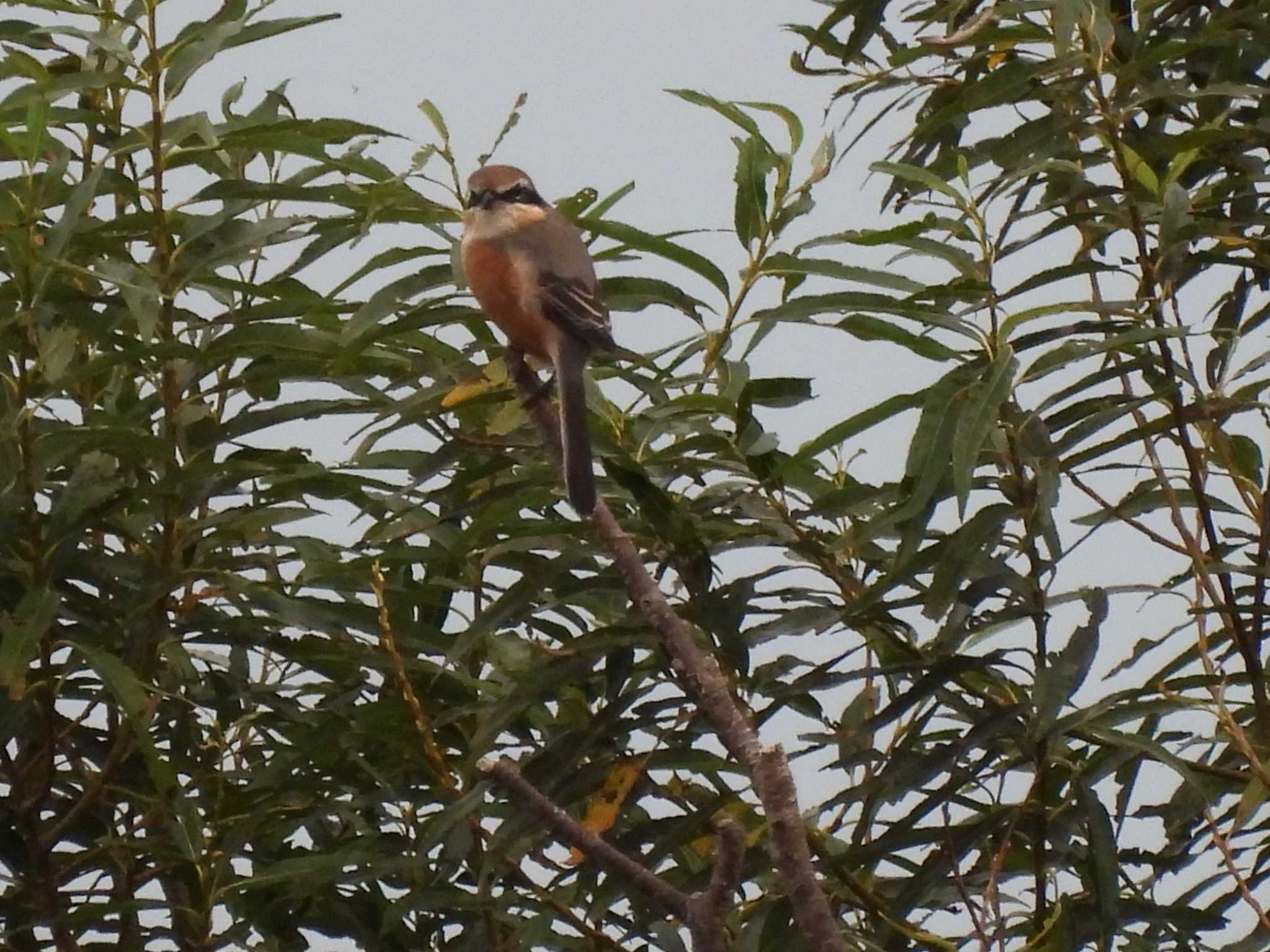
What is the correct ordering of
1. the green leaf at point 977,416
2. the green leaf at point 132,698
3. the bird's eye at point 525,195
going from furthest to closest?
the bird's eye at point 525,195
the green leaf at point 132,698
the green leaf at point 977,416

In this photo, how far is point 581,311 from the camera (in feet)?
6.32

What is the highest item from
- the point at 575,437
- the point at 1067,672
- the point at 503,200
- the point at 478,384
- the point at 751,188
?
the point at 503,200

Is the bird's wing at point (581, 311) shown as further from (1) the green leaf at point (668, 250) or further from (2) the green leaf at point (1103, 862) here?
(2) the green leaf at point (1103, 862)

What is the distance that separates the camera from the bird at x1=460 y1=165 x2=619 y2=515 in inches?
70.3

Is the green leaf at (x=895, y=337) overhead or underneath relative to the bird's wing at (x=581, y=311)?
underneath

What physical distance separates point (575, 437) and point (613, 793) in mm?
316

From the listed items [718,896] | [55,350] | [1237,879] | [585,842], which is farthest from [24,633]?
[1237,879]

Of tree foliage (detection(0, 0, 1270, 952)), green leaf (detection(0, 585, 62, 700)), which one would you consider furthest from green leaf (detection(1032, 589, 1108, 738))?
green leaf (detection(0, 585, 62, 700))

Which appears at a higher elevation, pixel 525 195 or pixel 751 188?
pixel 525 195

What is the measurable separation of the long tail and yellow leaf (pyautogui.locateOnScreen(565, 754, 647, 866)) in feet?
0.85

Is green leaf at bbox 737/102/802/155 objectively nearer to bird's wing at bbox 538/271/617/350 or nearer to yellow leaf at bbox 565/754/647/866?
bird's wing at bbox 538/271/617/350

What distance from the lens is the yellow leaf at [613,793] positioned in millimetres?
1585

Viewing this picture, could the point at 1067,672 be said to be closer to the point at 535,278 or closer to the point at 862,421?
the point at 862,421

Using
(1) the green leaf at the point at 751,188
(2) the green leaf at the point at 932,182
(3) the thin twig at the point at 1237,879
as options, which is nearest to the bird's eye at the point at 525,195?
(1) the green leaf at the point at 751,188
